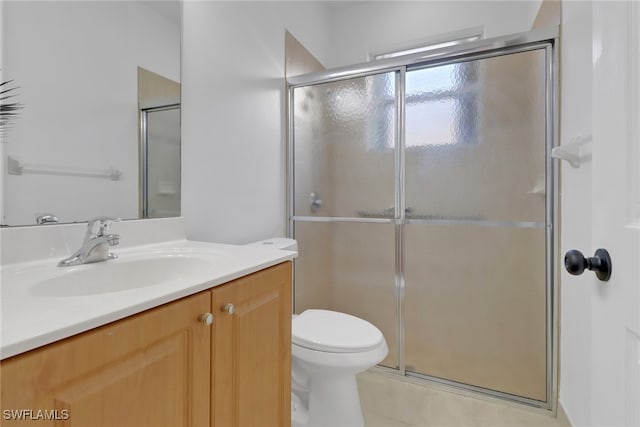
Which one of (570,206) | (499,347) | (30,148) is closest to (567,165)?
(570,206)

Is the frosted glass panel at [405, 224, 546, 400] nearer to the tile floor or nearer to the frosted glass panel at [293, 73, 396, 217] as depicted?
the tile floor

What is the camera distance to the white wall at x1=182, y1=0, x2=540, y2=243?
50.7 inches

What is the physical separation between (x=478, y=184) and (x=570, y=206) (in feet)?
1.40

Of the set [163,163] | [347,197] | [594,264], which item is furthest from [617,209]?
[347,197]

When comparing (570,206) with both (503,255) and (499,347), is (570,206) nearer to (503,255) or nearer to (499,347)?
(503,255)

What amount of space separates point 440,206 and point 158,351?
155cm

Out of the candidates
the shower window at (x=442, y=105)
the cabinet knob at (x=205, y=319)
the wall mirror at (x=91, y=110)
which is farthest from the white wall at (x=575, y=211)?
the wall mirror at (x=91, y=110)

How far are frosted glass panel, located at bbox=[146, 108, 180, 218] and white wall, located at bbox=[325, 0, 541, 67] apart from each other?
1.91 metres

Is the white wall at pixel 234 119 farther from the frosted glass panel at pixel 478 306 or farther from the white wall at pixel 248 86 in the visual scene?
the frosted glass panel at pixel 478 306

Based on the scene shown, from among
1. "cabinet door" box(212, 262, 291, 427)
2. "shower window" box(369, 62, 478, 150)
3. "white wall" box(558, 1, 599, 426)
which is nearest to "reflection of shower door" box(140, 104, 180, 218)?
"cabinet door" box(212, 262, 291, 427)

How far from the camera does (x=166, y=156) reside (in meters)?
1.17

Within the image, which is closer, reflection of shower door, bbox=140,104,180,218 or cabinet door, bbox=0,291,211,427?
cabinet door, bbox=0,291,211,427

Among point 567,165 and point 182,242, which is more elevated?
point 567,165

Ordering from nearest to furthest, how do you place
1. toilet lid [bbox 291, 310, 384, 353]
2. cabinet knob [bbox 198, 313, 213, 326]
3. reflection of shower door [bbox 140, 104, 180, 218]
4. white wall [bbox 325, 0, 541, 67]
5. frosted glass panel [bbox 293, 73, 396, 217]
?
cabinet knob [bbox 198, 313, 213, 326] < reflection of shower door [bbox 140, 104, 180, 218] < toilet lid [bbox 291, 310, 384, 353] < frosted glass panel [bbox 293, 73, 396, 217] < white wall [bbox 325, 0, 541, 67]
